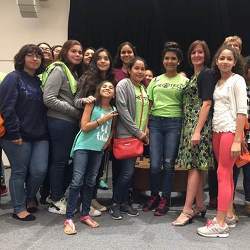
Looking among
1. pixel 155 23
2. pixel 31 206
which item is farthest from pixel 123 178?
pixel 155 23

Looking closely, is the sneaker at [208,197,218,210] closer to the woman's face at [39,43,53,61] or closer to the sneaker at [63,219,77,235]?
the sneaker at [63,219,77,235]

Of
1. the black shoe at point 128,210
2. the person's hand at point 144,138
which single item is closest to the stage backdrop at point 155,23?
the person's hand at point 144,138

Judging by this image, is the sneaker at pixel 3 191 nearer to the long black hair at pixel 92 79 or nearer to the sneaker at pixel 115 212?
the sneaker at pixel 115 212

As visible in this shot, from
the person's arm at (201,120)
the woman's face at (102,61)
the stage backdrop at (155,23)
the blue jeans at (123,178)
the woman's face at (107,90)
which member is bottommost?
the blue jeans at (123,178)

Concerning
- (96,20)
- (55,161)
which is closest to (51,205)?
(55,161)

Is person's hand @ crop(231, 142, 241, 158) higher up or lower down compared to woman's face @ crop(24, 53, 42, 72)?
lower down

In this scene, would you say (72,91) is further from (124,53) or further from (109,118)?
(124,53)

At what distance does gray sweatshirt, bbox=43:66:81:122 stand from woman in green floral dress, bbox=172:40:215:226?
34.7 inches

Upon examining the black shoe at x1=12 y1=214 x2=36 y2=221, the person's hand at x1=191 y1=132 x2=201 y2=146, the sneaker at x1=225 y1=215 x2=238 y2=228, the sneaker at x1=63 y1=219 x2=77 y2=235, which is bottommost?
the sneaker at x1=225 y1=215 x2=238 y2=228

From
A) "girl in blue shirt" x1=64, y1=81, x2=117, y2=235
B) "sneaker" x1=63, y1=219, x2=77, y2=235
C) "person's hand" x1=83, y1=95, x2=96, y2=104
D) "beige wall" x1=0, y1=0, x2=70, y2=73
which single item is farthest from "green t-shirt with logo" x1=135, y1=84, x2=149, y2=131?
"beige wall" x1=0, y1=0, x2=70, y2=73

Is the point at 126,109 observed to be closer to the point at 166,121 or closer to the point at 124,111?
the point at 124,111

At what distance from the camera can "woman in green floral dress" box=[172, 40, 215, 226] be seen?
2930mm

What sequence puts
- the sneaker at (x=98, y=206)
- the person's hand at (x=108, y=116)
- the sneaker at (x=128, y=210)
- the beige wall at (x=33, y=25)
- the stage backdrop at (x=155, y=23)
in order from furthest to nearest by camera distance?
the beige wall at (x=33, y=25) → the stage backdrop at (x=155, y=23) → the sneaker at (x=98, y=206) → the sneaker at (x=128, y=210) → the person's hand at (x=108, y=116)

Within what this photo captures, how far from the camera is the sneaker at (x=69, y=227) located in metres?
2.85
